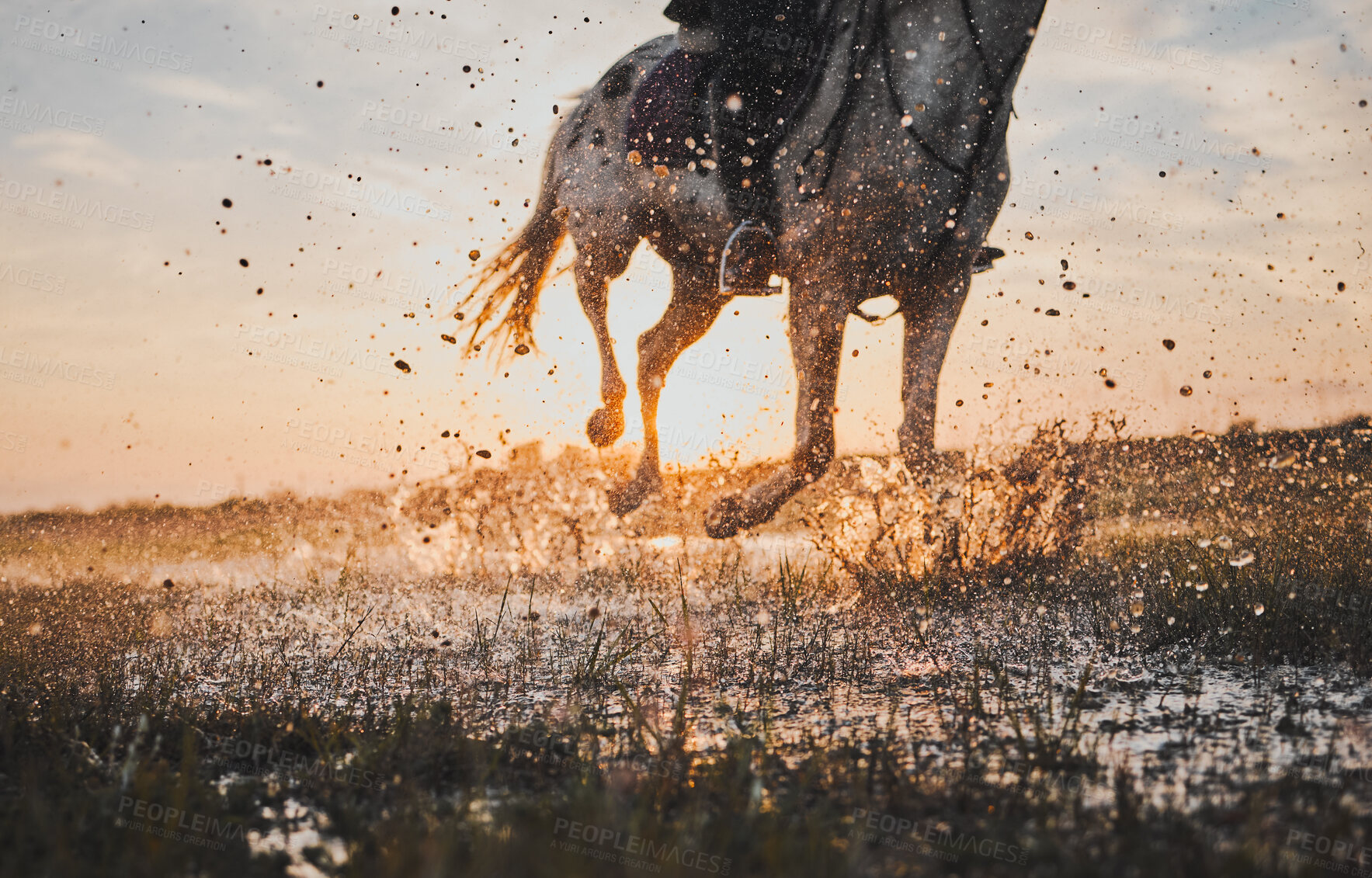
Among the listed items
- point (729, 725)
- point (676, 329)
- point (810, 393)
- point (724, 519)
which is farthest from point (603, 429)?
point (729, 725)

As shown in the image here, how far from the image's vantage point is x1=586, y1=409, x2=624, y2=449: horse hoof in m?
5.95

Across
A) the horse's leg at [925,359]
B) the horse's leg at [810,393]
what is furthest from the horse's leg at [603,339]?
the horse's leg at [925,359]

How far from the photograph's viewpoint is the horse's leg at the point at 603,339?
5961 millimetres

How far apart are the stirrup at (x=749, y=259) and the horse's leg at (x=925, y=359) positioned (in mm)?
826

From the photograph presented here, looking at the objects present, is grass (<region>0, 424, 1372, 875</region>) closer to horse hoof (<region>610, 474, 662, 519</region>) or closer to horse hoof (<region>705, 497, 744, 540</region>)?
horse hoof (<region>705, 497, 744, 540</region>)

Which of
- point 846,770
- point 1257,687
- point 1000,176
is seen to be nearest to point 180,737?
point 846,770

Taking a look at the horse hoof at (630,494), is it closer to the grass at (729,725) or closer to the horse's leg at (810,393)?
the grass at (729,725)

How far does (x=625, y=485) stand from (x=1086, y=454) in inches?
115

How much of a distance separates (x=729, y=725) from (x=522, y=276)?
15.8ft

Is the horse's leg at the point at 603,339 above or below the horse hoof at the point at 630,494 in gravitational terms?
above

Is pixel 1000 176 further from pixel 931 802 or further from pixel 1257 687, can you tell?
pixel 931 802

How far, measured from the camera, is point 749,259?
4812 millimetres

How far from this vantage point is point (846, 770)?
2039mm

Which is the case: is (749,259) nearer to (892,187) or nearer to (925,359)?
(892,187)
